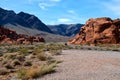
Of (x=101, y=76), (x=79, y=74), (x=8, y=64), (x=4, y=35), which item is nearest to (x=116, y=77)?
(x=101, y=76)

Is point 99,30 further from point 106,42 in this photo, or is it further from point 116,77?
point 116,77

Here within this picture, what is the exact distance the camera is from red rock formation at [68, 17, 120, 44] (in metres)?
76.8

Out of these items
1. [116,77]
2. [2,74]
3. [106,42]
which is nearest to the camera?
[116,77]

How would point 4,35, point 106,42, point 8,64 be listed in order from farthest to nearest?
1. point 4,35
2. point 106,42
3. point 8,64

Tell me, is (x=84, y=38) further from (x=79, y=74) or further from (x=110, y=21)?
(x=79, y=74)

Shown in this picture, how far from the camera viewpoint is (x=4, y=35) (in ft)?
371

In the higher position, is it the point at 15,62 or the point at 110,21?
the point at 110,21

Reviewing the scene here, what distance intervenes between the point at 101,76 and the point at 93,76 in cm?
44

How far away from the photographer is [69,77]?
17109mm

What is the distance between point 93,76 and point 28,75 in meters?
3.65

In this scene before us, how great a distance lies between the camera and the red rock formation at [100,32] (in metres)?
76.8

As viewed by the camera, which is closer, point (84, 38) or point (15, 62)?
point (15, 62)

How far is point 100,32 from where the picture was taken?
264ft

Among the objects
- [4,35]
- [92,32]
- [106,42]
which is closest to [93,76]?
[106,42]
